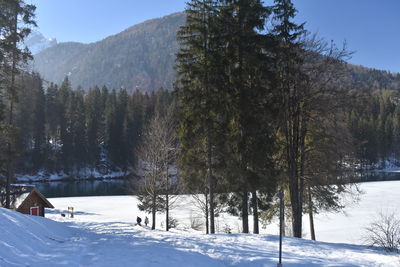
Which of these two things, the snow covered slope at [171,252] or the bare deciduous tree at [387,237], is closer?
the snow covered slope at [171,252]

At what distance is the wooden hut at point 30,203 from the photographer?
972 inches

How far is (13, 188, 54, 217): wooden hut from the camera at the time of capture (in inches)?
972

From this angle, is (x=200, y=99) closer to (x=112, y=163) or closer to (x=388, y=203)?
(x=388, y=203)

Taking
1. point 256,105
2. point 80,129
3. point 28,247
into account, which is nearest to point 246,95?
point 256,105

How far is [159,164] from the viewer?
67.1 ft

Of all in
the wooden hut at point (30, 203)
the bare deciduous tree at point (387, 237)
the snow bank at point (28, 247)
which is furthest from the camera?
the wooden hut at point (30, 203)

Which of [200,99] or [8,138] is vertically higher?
[200,99]

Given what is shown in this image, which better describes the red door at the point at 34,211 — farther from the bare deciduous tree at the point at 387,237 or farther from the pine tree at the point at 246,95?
the bare deciduous tree at the point at 387,237

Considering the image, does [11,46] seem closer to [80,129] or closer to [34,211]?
[34,211]

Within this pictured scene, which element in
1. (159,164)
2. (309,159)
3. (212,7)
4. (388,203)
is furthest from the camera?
(388,203)

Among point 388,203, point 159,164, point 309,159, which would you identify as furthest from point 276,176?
point 388,203

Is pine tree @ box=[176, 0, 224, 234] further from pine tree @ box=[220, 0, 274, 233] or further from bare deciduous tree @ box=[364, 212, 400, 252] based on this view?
bare deciduous tree @ box=[364, 212, 400, 252]

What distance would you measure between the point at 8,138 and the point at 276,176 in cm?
1570

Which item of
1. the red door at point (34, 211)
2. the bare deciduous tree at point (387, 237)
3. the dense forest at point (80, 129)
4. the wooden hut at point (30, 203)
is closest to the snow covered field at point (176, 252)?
the bare deciduous tree at point (387, 237)
